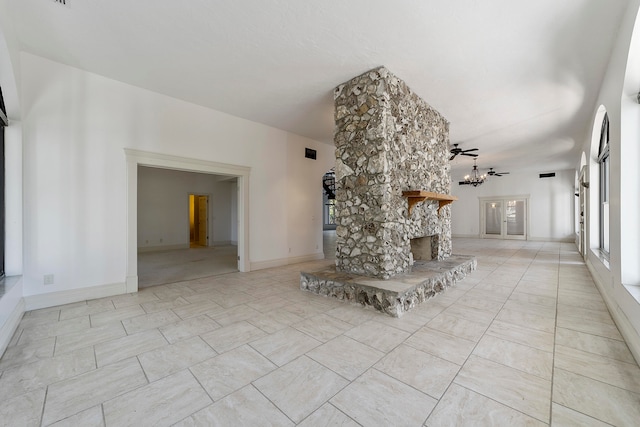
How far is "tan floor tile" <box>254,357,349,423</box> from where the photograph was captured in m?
1.51

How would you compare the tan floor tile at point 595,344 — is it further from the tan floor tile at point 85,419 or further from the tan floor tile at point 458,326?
the tan floor tile at point 85,419

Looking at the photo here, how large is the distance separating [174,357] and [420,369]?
190cm

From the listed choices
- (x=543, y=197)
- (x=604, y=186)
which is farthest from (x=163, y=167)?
(x=543, y=197)

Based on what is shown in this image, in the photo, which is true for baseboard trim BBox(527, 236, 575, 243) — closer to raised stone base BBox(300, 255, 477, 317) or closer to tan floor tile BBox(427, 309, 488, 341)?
raised stone base BBox(300, 255, 477, 317)

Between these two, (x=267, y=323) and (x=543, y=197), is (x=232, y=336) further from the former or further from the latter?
(x=543, y=197)

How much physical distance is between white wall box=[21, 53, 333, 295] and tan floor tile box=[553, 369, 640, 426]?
16.0 feet

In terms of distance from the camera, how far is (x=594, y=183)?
496 cm

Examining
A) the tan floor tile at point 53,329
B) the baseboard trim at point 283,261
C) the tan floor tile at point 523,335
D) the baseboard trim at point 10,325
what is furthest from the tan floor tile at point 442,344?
the baseboard trim at point 283,261

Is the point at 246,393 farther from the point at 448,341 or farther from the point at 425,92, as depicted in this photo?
the point at 425,92

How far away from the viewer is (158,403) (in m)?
1.54

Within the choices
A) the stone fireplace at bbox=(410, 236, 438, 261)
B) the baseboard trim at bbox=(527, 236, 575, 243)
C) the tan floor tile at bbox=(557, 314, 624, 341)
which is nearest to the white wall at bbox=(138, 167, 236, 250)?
the stone fireplace at bbox=(410, 236, 438, 261)

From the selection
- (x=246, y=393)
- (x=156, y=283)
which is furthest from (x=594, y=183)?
(x=156, y=283)

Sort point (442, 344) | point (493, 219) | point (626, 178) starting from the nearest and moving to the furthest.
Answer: point (442, 344) → point (626, 178) → point (493, 219)

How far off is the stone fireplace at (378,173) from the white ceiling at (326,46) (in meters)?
0.31
